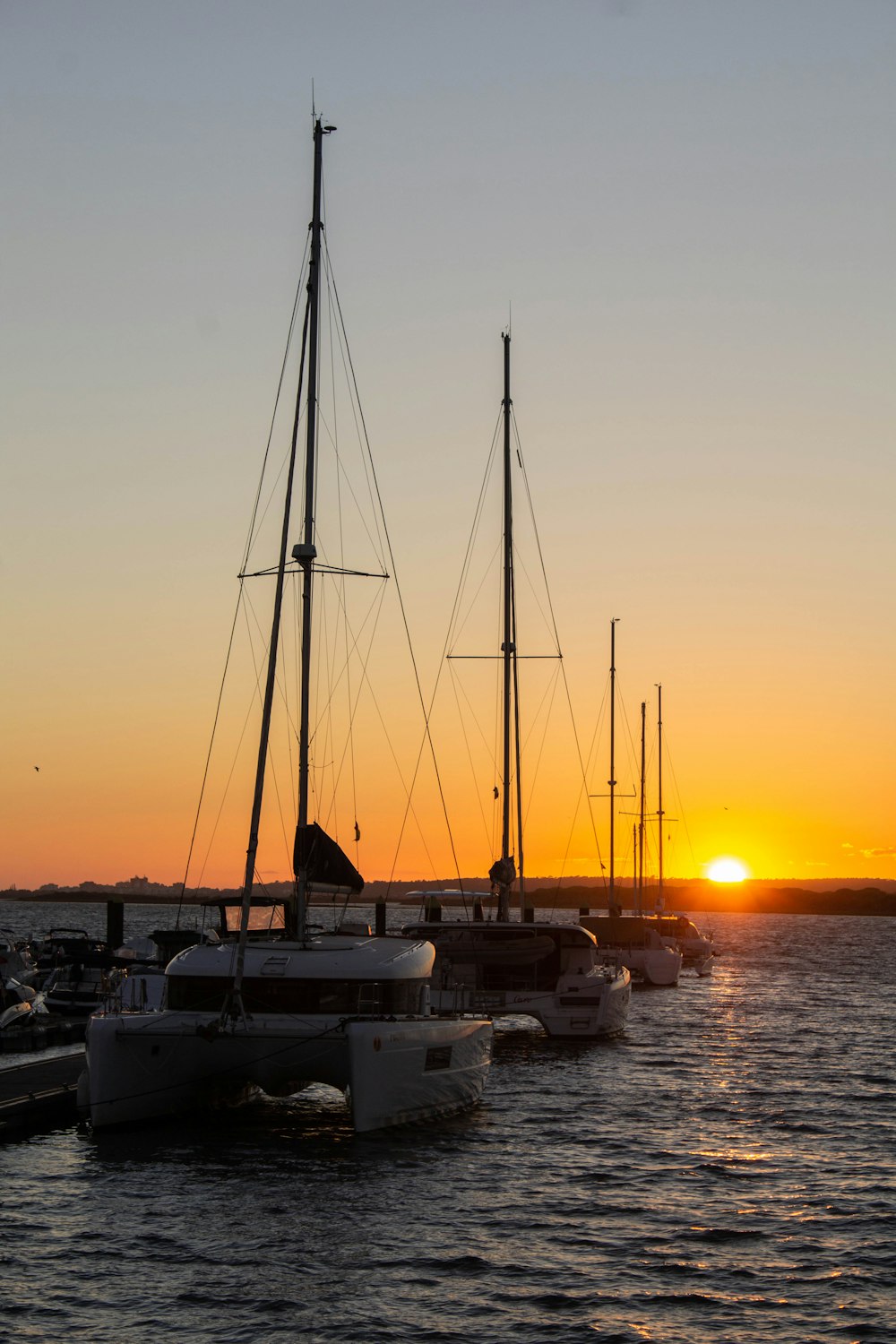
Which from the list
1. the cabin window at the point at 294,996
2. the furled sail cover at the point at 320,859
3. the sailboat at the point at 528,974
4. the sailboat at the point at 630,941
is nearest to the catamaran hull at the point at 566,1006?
the sailboat at the point at 528,974

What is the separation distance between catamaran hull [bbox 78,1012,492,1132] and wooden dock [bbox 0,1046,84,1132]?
611 millimetres

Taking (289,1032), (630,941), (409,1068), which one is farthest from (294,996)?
(630,941)

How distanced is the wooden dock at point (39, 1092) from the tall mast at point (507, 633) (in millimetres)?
14498

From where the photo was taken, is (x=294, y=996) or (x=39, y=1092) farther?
(x=39, y=1092)

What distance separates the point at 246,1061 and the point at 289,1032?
933 millimetres

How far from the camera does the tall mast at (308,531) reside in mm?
25253

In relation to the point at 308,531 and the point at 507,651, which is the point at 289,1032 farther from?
the point at 507,651

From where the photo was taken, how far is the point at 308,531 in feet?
86.2

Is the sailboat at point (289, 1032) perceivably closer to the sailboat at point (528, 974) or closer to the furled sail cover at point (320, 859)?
the furled sail cover at point (320, 859)

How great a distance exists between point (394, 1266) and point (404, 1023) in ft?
20.7

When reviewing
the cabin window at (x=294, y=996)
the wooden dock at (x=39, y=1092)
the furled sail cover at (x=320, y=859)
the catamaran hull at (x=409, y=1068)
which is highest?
the furled sail cover at (x=320, y=859)

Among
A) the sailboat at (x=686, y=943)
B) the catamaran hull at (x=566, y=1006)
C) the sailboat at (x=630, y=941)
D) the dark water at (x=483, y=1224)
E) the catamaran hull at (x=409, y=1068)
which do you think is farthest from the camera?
the sailboat at (x=686, y=943)

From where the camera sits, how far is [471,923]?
1407 inches

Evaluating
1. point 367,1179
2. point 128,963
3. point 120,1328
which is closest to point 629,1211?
point 367,1179
